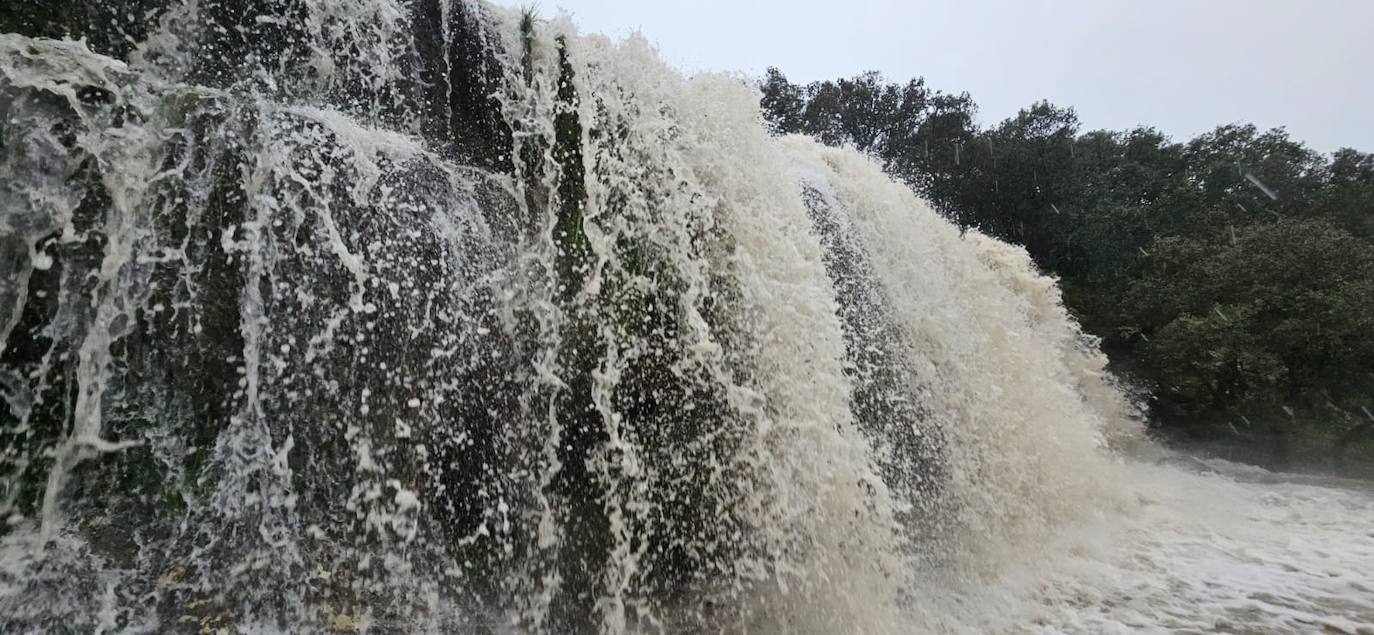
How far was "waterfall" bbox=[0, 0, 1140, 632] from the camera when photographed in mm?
2406

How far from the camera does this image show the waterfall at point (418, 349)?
7.89ft

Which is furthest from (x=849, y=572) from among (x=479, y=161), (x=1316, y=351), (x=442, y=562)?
(x=1316, y=351)

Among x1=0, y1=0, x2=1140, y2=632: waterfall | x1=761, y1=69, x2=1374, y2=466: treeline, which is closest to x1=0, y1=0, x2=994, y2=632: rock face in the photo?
x1=0, y1=0, x2=1140, y2=632: waterfall

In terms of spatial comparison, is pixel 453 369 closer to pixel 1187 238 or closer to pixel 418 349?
pixel 418 349

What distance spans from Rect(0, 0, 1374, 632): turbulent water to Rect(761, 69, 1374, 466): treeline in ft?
18.6

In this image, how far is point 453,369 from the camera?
3.04 metres

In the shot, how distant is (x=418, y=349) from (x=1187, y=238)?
1403 centimetres

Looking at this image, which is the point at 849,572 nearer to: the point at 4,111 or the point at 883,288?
the point at 883,288

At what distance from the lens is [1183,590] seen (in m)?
4.46

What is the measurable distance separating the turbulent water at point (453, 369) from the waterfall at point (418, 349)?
0.04ft

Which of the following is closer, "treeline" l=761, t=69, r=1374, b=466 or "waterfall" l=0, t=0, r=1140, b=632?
"waterfall" l=0, t=0, r=1140, b=632

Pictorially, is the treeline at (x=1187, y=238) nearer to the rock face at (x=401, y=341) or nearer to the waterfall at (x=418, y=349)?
the waterfall at (x=418, y=349)

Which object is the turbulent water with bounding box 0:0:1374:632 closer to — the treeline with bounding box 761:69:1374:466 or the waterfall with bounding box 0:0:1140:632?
the waterfall with bounding box 0:0:1140:632

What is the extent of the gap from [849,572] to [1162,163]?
709 inches
